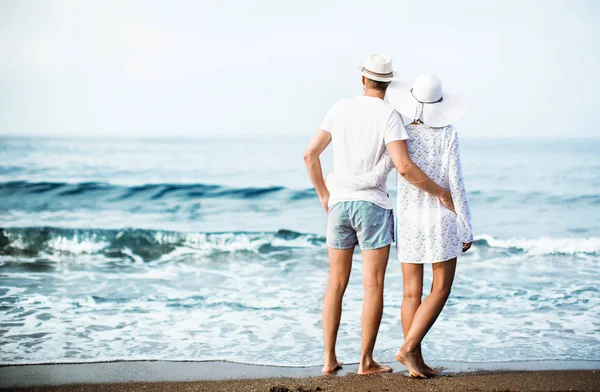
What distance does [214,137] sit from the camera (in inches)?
819

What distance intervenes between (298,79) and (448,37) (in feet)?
13.3

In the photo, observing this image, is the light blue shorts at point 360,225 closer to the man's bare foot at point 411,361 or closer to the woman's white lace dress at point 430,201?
the woman's white lace dress at point 430,201

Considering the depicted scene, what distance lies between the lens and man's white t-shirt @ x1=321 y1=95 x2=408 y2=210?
2990mm

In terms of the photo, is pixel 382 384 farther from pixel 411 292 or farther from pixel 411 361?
pixel 411 292

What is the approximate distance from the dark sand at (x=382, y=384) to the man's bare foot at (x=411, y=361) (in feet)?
→ 0.16

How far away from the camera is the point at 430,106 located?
2992 mm

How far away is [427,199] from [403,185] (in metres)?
0.12

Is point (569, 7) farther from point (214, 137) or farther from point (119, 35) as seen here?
point (119, 35)

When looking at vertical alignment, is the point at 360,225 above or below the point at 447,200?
below

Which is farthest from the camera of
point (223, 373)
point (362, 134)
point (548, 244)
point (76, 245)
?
point (76, 245)

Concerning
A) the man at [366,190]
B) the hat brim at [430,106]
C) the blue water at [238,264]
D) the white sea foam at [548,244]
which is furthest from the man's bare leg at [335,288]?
the white sea foam at [548,244]

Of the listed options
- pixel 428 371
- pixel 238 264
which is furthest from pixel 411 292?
pixel 238 264

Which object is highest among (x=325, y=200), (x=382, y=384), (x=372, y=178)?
(x=372, y=178)

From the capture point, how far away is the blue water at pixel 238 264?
4148mm
